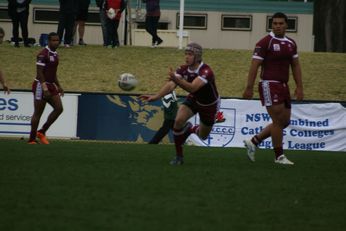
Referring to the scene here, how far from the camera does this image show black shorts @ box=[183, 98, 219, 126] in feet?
42.9

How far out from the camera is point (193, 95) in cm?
1309

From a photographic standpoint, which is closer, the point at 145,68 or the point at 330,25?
the point at 145,68

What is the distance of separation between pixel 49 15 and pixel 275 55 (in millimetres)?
22813

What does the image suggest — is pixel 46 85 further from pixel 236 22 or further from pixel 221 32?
pixel 236 22

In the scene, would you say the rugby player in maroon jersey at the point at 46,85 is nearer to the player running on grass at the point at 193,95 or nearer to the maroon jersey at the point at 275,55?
the player running on grass at the point at 193,95

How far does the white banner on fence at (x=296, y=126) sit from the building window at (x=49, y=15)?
14.7 metres

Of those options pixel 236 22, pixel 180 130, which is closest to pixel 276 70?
pixel 180 130

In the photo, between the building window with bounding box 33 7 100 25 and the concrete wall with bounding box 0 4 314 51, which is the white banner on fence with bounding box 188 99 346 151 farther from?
the building window with bounding box 33 7 100 25

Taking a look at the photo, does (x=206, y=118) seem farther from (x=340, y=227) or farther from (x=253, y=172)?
(x=340, y=227)

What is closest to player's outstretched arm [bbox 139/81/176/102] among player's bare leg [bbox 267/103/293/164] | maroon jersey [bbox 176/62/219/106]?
maroon jersey [bbox 176/62/219/106]

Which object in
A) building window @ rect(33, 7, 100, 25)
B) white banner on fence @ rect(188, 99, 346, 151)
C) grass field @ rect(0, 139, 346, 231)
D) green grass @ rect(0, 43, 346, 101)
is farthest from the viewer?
building window @ rect(33, 7, 100, 25)

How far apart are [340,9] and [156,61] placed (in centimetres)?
896

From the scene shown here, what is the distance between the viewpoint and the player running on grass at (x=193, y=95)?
12.7 meters

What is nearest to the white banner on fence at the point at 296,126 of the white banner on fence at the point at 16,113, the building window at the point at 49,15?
the white banner on fence at the point at 16,113
